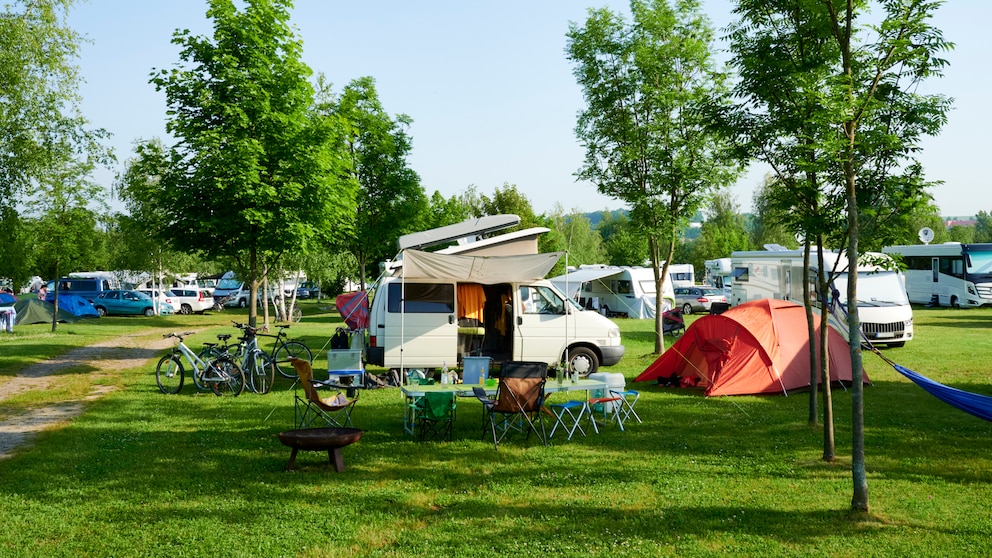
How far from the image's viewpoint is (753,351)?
11227 mm

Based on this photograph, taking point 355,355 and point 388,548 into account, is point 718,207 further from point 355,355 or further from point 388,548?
point 388,548

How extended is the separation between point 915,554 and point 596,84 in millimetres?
12128

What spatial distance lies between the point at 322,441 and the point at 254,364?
5385 millimetres

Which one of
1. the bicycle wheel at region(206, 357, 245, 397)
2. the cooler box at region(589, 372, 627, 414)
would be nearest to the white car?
the bicycle wheel at region(206, 357, 245, 397)

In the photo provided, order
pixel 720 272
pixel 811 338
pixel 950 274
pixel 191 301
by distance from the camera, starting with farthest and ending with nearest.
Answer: pixel 720 272, pixel 191 301, pixel 950 274, pixel 811 338

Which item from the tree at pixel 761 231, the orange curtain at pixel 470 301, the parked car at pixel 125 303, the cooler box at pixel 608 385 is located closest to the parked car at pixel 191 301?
the parked car at pixel 125 303

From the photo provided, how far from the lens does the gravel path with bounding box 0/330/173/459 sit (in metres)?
8.75

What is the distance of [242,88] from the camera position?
49.2 feet

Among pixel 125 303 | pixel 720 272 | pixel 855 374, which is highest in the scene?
pixel 720 272

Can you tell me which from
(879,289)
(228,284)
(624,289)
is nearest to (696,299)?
(624,289)

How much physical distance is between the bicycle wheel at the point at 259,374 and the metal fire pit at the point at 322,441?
4711 millimetres

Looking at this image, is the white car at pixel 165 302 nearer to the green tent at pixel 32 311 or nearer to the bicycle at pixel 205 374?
the green tent at pixel 32 311

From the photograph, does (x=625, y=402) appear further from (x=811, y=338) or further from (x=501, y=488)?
(x=501, y=488)

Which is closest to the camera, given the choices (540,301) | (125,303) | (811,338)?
(811,338)
